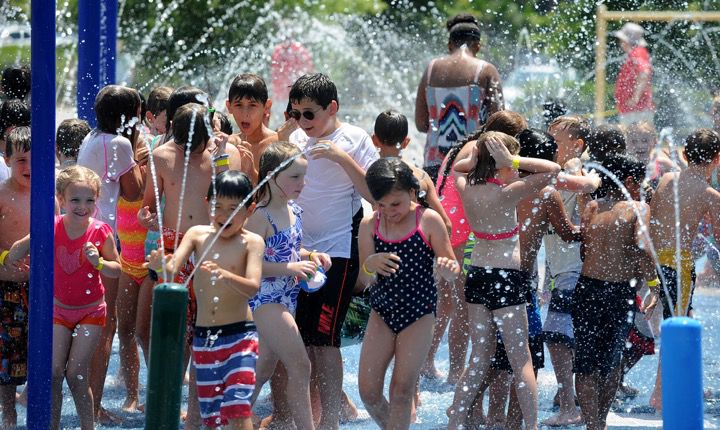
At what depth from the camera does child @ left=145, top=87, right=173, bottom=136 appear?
6531mm

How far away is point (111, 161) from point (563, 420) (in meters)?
2.56

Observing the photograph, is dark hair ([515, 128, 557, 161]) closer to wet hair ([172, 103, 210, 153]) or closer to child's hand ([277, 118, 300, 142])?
child's hand ([277, 118, 300, 142])

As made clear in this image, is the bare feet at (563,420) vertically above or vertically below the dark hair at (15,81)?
below

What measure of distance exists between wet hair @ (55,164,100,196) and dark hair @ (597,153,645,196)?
2.38m

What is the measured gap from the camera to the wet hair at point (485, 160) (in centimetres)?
529

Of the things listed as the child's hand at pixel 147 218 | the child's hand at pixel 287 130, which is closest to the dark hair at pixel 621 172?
the child's hand at pixel 287 130

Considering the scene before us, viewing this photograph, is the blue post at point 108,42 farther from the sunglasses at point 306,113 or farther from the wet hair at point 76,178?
the sunglasses at point 306,113

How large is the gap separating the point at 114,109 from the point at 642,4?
13552mm

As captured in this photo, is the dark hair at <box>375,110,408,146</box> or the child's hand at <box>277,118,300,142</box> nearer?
the child's hand at <box>277,118,300,142</box>

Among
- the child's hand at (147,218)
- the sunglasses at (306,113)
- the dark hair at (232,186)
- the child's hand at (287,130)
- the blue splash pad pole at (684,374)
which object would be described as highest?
→ the sunglasses at (306,113)

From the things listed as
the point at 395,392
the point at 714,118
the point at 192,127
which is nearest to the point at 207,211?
the point at 192,127

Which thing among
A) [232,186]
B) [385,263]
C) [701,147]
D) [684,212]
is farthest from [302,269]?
[701,147]

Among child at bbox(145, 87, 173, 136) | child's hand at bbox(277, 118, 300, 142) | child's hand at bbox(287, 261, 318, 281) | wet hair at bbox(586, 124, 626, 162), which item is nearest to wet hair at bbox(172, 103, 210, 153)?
child's hand at bbox(277, 118, 300, 142)

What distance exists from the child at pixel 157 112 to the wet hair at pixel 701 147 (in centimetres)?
281
